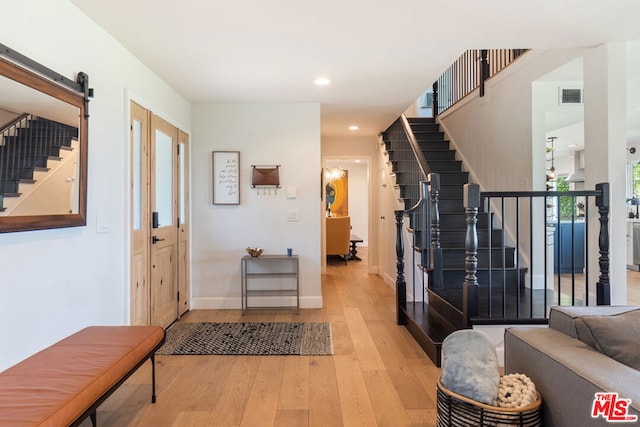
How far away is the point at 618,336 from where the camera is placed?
1.31 m

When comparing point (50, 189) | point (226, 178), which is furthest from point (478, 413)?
point (226, 178)

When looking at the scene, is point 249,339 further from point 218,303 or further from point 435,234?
point 435,234

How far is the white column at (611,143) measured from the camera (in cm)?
277

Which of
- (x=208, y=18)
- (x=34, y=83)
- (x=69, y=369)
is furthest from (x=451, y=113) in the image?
(x=69, y=369)

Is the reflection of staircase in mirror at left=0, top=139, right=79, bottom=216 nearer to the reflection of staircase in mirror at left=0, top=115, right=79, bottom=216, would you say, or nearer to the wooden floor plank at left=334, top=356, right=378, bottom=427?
the reflection of staircase in mirror at left=0, top=115, right=79, bottom=216

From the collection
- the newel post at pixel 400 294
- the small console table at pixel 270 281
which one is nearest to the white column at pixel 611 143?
the newel post at pixel 400 294

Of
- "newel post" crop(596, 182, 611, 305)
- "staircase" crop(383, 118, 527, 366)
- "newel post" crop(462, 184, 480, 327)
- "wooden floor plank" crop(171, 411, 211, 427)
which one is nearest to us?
"wooden floor plank" crop(171, 411, 211, 427)

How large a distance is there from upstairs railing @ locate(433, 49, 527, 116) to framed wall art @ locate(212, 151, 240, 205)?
2693 mm

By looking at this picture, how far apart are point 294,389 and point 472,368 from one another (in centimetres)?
128

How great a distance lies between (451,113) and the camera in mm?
5953

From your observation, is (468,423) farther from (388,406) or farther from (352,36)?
(352,36)

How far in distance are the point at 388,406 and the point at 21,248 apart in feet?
7.09

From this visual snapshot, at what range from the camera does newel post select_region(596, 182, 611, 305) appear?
275 centimetres

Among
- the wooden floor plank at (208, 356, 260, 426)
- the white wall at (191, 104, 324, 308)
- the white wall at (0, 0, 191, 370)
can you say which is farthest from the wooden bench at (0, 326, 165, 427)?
the white wall at (191, 104, 324, 308)
